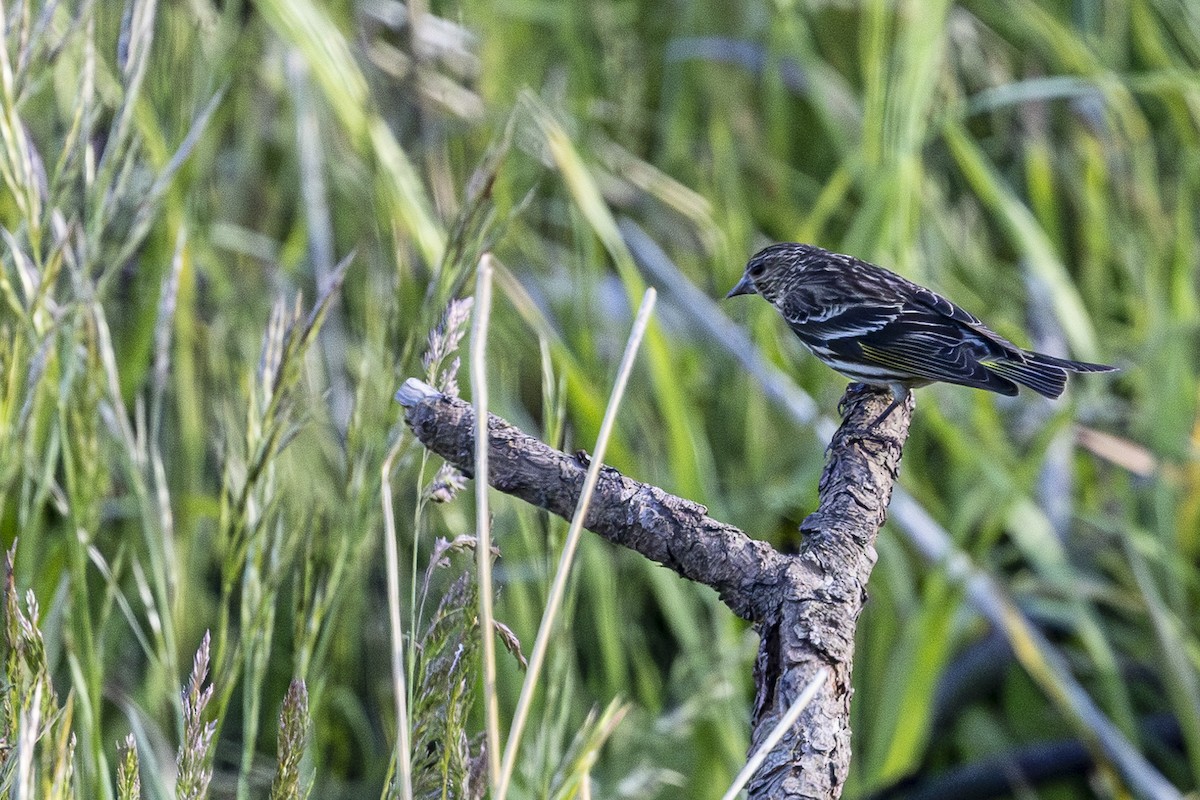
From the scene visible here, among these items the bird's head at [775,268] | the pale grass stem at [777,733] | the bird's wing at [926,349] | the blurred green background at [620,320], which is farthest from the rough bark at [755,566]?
the bird's head at [775,268]

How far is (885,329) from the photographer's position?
209 centimetres

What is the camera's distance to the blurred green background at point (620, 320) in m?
1.49

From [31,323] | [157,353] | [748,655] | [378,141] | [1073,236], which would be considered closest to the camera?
[31,323]

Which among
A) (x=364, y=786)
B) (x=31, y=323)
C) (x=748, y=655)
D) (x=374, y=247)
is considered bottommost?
(x=364, y=786)

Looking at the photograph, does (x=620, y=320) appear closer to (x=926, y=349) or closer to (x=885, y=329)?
(x=885, y=329)

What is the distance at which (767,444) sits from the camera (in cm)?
262

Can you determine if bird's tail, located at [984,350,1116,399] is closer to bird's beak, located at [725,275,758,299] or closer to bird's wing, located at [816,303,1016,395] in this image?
bird's wing, located at [816,303,1016,395]

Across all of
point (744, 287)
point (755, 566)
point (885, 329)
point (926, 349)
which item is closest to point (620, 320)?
point (744, 287)

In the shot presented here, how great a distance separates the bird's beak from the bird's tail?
0.54m

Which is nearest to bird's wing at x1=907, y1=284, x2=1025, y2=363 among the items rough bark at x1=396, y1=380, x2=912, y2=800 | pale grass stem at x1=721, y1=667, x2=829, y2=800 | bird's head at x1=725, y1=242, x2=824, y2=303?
bird's head at x1=725, y1=242, x2=824, y2=303

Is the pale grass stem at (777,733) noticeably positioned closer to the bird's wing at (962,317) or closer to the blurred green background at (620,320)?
the blurred green background at (620,320)

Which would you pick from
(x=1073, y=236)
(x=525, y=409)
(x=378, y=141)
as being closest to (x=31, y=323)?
(x=378, y=141)

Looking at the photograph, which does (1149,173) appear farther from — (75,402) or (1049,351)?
(75,402)

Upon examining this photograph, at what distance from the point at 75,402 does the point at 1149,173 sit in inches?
94.8
